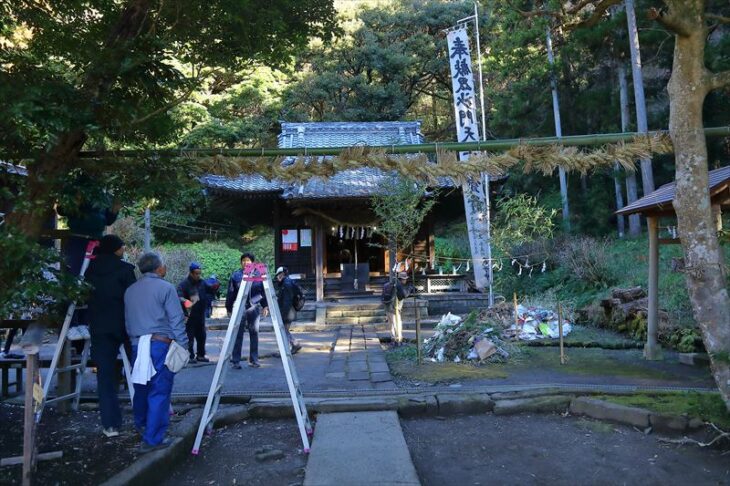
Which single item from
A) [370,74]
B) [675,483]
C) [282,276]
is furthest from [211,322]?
[370,74]

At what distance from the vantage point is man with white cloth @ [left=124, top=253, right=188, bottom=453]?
417cm

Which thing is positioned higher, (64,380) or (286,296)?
(286,296)

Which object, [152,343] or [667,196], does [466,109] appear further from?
[152,343]

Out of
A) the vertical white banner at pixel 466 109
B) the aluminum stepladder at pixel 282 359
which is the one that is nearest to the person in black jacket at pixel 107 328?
the aluminum stepladder at pixel 282 359

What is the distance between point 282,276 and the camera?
28.4 ft

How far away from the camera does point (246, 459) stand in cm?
444

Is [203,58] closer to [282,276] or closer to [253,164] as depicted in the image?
[253,164]

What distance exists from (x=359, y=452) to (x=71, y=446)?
95.7 inches

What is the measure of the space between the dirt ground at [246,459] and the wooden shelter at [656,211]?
527 centimetres

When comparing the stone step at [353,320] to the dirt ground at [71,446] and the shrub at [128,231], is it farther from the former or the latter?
the dirt ground at [71,446]

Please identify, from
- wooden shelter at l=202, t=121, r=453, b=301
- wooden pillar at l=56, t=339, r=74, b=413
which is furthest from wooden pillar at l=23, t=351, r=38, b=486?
wooden shelter at l=202, t=121, r=453, b=301

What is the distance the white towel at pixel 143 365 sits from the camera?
4164 millimetres

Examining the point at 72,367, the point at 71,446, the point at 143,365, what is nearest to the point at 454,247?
the point at 72,367

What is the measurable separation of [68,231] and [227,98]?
1982 cm
